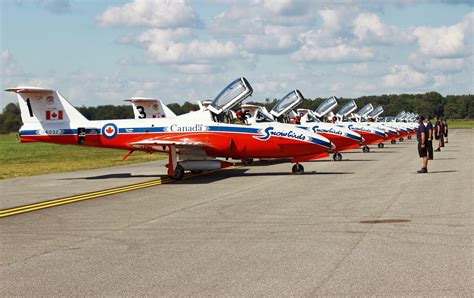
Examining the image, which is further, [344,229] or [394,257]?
[344,229]

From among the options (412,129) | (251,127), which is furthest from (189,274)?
(412,129)

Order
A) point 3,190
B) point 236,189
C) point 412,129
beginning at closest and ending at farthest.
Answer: point 236,189, point 3,190, point 412,129

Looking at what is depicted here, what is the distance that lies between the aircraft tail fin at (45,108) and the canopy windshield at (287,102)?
9955mm

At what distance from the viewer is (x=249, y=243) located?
9039mm

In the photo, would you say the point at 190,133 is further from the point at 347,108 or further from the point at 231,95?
the point at 347,108

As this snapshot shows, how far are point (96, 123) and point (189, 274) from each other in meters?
17.0

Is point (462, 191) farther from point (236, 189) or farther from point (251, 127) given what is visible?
point (251, 127)

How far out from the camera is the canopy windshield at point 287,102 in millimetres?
30484

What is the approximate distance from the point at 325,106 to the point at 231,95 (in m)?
17.9

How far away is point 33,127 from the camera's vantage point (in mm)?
23219

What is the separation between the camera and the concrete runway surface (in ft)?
22.0

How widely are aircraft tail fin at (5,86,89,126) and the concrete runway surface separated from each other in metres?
6.65

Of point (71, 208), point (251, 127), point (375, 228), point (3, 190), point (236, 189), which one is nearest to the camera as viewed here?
point (375, 228)

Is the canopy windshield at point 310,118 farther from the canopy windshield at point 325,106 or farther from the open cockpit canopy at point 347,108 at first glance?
the open cockpit canopy at point 347,108
